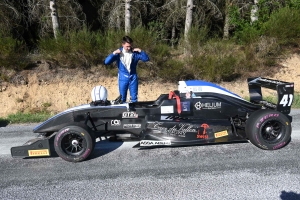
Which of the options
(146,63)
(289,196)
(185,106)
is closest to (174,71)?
(146,63)

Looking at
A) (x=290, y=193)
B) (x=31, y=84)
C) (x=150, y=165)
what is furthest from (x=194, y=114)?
(x=31, y=84)

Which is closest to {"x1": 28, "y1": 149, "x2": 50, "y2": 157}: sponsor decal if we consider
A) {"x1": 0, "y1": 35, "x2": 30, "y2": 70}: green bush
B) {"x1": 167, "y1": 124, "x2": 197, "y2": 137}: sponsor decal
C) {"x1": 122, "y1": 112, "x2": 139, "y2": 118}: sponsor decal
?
{"x1": 122, "y1": 112, "x2": 139, "y2": 118}: sponsor decal

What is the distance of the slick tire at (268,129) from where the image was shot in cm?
470

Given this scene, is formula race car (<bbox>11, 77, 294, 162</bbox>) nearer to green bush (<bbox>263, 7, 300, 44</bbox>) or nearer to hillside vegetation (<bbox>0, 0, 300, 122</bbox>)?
hillside vegetation (<bbox>0, 0, 300, 122</bbox>)

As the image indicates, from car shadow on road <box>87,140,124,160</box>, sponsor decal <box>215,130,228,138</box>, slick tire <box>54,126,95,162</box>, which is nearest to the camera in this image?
slick tire <box>54,126,95,162</box>

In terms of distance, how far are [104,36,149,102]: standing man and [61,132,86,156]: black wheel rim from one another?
2.05 metres

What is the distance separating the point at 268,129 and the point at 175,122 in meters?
1.52

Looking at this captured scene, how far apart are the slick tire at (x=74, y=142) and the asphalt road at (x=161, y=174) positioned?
0.14 metres

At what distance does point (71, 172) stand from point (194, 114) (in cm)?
222

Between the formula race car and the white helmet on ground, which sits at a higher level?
the white helmet on ground

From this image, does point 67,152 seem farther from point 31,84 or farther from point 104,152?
point 31,84

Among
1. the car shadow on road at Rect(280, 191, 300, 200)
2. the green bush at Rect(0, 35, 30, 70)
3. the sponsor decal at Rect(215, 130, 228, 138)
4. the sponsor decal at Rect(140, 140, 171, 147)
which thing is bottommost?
the car shadow on road at Rect(280, 191, 300, 200)

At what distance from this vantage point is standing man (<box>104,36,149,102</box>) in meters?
6.10

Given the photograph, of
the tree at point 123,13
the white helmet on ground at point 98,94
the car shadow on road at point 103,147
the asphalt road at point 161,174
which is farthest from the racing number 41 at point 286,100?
the tree at point 123,13
